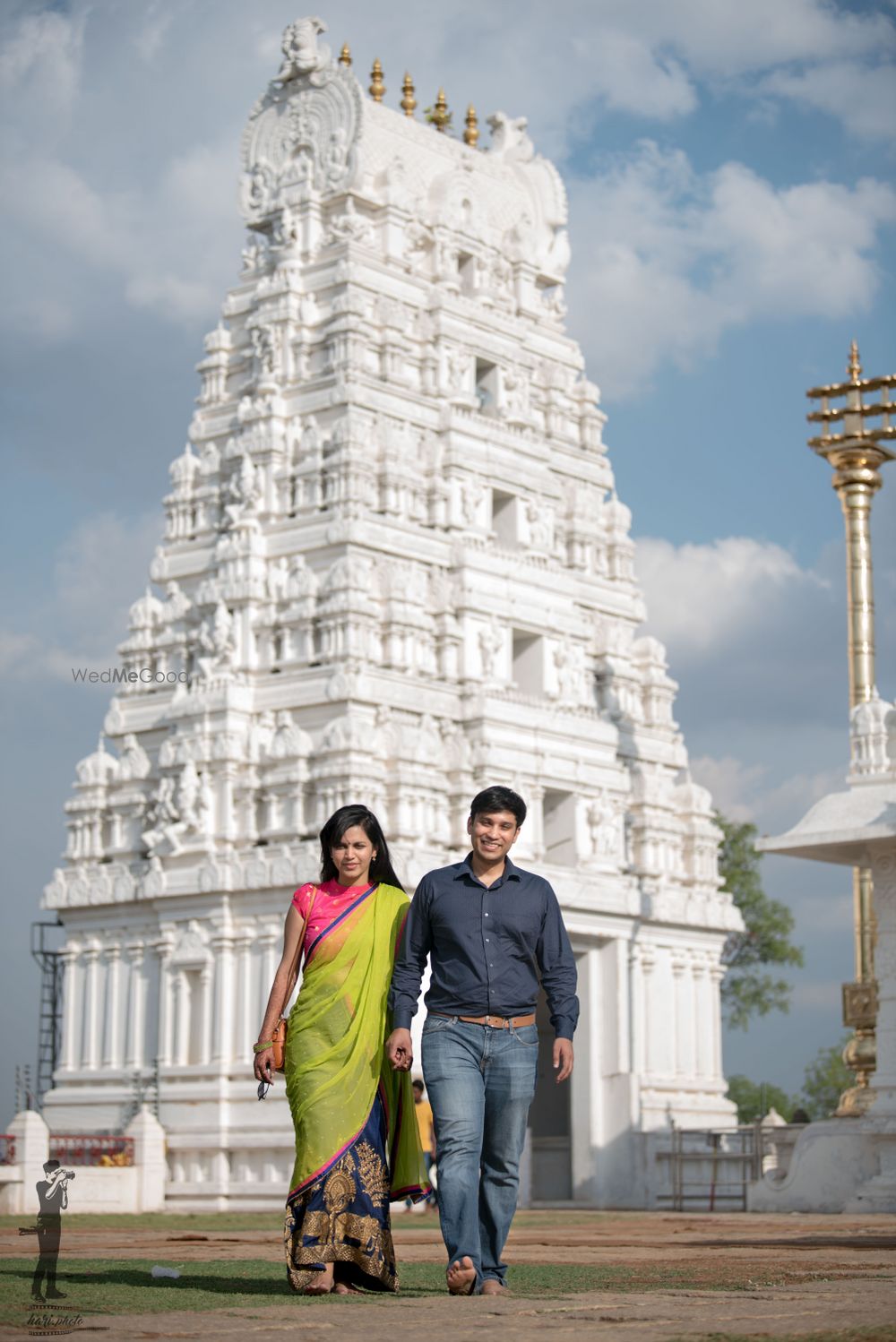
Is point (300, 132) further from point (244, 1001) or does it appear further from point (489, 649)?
point (244, 1001)

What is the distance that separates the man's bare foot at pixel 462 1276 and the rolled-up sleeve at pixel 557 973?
1085 mm

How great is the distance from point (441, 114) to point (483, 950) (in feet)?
129

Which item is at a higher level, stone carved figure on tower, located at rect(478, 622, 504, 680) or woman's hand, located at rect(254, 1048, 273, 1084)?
stone carved figure on tower, located at rect(478, 622, 504, 680)

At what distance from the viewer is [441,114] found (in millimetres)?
45500

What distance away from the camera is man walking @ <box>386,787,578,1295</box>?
8.64 m

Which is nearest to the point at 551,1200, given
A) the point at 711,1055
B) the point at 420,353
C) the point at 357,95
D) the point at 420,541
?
the point at 711,1055

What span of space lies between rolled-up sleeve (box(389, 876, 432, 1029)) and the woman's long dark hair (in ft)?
1.01

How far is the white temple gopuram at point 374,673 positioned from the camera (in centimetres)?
3616

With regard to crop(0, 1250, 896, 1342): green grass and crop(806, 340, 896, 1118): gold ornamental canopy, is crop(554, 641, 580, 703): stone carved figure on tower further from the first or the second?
crop(0, 1250, 896, 1342): green grass

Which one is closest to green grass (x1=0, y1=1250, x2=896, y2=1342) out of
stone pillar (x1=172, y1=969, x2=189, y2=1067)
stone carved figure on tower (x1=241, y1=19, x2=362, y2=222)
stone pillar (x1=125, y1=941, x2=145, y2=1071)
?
stone pillar (x1=172, y1=969, x2=189, y2=1067)

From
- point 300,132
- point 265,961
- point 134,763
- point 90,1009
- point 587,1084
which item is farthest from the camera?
point 300,132

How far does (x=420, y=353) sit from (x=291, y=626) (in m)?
7.18

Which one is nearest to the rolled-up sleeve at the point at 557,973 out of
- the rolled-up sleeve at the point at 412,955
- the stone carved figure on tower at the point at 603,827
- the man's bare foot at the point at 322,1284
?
the rolled-up sleeve at the point at 412,955

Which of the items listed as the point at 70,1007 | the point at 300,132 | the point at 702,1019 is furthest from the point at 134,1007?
the point at 300,132
